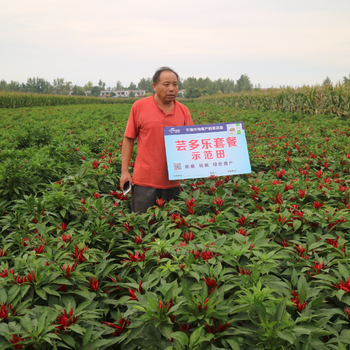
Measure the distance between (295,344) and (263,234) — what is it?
2.66ft

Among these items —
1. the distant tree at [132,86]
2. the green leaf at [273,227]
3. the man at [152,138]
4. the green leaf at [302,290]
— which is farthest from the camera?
the distant tree at [132,86]

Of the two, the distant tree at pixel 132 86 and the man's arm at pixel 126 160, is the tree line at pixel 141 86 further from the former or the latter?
the man's arm at pixel 126 160

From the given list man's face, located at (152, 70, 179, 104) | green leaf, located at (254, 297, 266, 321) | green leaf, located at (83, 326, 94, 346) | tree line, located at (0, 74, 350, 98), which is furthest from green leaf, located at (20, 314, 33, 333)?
tree line, located at (0, 74, 350, 98)

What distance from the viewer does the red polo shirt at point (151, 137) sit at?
3.14m

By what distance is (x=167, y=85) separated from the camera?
3.01 m

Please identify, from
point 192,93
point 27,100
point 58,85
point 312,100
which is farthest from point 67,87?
point 312,100

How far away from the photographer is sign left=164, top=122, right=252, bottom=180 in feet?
9.90

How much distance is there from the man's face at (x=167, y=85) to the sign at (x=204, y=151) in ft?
1.09

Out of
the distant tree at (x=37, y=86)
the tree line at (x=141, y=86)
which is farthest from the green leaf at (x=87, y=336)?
the distant tree at (x=37, y=86)

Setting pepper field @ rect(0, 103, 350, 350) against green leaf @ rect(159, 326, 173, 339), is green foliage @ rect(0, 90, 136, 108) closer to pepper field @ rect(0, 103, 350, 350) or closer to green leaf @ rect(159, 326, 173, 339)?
pepper field @ rect(0, 103, 350, 350)

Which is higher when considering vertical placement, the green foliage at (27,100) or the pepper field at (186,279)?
the green foliage at (27,100)

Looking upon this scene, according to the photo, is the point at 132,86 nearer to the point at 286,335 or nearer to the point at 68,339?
the point at 68,339

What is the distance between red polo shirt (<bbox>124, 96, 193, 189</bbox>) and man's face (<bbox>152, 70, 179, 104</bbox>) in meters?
0.17

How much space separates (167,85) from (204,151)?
0.78m
